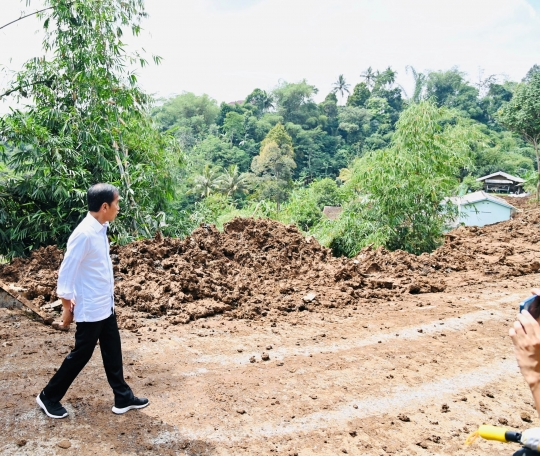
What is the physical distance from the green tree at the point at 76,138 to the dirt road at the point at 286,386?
335cm

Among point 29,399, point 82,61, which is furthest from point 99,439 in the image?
point 82,61

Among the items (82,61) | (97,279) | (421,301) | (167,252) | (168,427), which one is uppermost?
(82,61)

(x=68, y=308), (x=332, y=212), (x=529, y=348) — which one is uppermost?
(x=529, y=348)

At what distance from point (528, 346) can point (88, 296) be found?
2504 millimetres

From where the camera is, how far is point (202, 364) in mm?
4129

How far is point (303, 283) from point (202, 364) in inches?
109

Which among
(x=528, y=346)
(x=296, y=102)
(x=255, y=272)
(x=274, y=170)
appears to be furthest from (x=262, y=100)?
(x=528, y=346)

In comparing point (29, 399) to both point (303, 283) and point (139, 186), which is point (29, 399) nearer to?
point (303, 283)

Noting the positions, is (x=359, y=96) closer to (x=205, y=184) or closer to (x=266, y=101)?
(x=266, y=101)

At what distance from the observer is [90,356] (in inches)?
116

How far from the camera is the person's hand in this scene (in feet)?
4.57

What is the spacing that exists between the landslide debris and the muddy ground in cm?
3

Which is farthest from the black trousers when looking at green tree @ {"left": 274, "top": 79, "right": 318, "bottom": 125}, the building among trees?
green tree @ {"left": 274, "top": 79, "right": 318, "bottom": 125}

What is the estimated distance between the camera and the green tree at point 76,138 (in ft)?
26.4
